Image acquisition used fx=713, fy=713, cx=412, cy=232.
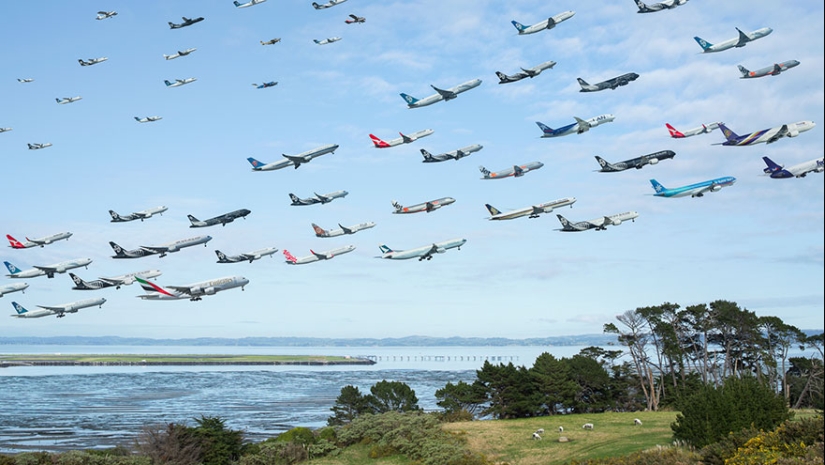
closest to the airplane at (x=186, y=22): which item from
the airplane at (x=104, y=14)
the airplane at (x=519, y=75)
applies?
the airplane at (x=104, y=14)

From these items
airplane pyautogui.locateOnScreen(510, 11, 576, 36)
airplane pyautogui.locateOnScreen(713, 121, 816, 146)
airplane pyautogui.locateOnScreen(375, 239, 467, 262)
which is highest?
airplane pyautogui.locateOnScreen(510, 11, 576, 36)

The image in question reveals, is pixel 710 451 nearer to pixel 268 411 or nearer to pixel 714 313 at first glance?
pixel 714 313

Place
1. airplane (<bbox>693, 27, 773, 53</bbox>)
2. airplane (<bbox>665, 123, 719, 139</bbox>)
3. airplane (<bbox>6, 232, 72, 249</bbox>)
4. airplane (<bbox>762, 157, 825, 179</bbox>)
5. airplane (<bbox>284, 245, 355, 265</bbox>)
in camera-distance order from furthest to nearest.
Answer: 1. airplane (<bbox>284, 245, 355, 265</bbox>)
2. airplane (<bbox>6, 232, 72, 249</bbox>)
3. airplane (<bbox>665, 123, 719, 139</bbox>)
4. airplane (<bbox>693, 27, 773, 53</bbox>)
5. airplane (<bbox>762, 157, 825, 179</bbox>)

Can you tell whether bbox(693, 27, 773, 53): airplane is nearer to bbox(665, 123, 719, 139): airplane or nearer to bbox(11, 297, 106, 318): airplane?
bbox(665, 123, 719, 139): airplane

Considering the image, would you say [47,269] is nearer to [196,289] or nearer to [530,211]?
[196,289]

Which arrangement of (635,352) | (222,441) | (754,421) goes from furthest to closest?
(635,352) → (222,441) → (754,421)

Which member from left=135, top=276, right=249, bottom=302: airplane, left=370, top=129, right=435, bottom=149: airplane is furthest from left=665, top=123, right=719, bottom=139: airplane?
left=135, top=276, right=249, bottom=302: airplane

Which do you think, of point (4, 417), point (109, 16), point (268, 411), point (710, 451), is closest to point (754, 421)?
point (710, 451)
